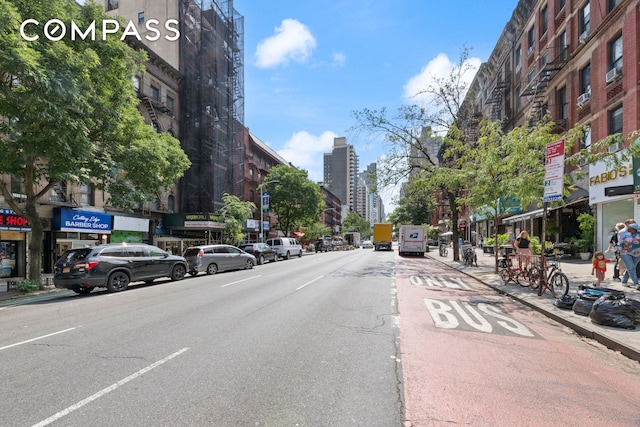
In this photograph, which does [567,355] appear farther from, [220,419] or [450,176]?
[450,176]

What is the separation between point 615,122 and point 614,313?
1666 cm

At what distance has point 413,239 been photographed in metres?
35.7

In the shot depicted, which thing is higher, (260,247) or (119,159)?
(119,159)

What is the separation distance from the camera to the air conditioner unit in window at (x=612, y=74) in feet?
→ 60.5

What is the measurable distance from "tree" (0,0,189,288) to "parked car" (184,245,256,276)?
3787 millimetres

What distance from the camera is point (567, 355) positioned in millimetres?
5609

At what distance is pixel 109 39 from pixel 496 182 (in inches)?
631

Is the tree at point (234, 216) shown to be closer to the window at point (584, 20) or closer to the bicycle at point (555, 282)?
the bicycle at point (555, 282)

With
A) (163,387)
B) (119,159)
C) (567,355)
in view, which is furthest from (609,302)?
(119,159)

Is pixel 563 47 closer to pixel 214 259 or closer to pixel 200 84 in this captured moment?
pixel 214 259

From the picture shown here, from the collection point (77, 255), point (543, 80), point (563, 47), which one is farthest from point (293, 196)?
point (77, 255)

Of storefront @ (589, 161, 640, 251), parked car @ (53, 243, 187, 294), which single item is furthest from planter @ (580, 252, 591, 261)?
parked car @ (53, 243, 187, 294)

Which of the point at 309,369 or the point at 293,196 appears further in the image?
the point at 293,196

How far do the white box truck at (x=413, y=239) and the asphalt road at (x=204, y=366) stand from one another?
88.5 ft
